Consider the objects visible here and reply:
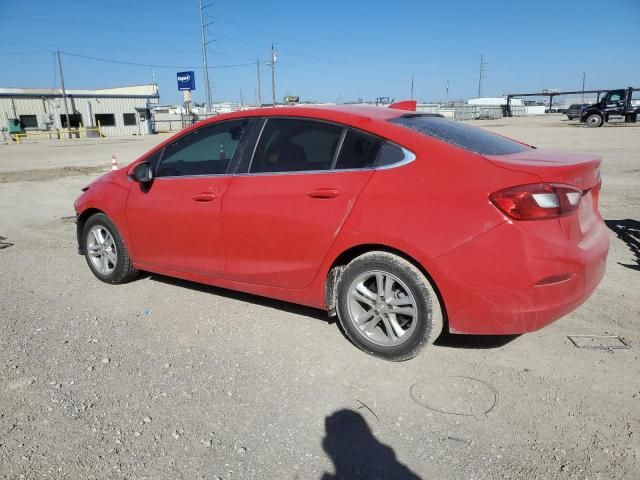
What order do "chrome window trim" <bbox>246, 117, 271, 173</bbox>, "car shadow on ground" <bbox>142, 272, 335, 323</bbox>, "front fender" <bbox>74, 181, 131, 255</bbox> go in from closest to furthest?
"chrome window trim" <bbox>246, 117, 271, 173</bbox>, "car shadow on ground" <bbox>142, 272, 335, 323</bbox>, "front fender" <bbox>74, 181, 131, 255</bbox>

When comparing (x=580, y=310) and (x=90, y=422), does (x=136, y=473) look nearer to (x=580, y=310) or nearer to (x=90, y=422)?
(x=90, y=422)

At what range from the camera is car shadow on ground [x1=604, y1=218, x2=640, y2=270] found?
550 centimetres

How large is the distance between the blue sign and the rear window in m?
52.0

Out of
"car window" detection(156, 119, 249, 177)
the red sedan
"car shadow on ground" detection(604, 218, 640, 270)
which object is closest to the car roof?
the red sedan

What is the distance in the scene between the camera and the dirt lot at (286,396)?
7.95 feet

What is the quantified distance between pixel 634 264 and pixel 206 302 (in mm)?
4215

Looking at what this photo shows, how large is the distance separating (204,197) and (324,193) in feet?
3.64

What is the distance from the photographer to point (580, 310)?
402 cm

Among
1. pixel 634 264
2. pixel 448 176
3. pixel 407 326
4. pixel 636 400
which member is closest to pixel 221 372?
pixel 407 326

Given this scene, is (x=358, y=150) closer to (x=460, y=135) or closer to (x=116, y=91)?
(x=460, y=135)

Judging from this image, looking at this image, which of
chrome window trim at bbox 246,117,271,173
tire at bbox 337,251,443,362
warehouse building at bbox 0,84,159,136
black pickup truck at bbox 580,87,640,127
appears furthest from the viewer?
warehouse building at bbox 0,84,159,136

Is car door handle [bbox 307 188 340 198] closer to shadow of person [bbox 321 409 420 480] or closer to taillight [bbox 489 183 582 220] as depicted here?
taillight [bbox 489 183 582 220]

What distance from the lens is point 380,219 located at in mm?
3129

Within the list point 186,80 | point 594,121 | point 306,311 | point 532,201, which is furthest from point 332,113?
point 186,80
